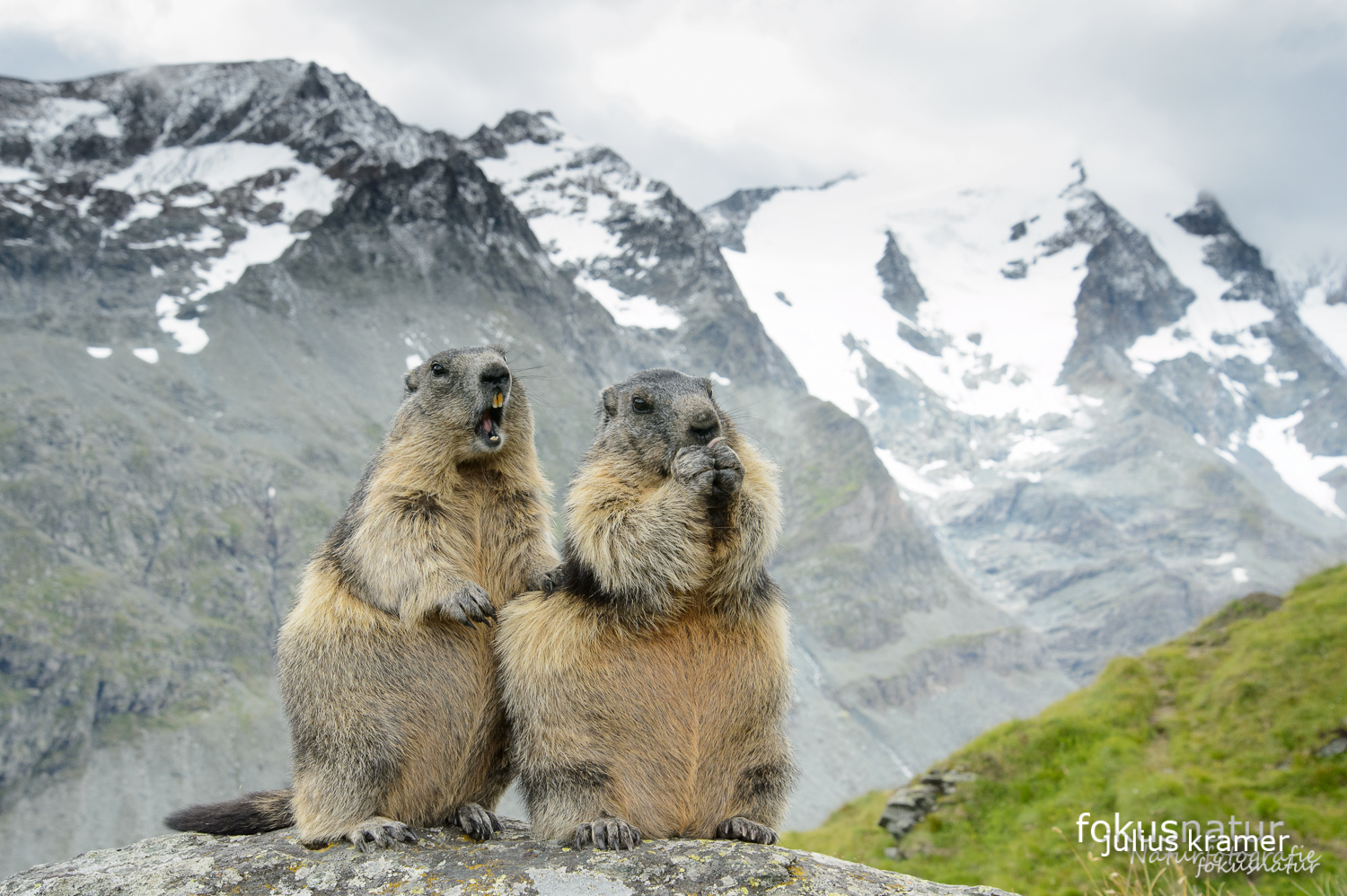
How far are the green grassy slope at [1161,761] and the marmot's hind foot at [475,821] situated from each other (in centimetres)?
1681

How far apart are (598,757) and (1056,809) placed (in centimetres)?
2345

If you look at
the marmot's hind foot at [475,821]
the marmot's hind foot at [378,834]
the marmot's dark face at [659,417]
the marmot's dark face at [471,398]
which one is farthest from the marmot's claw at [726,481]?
the marmot's hind foot at [378,834]

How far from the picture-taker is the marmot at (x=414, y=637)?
670cm

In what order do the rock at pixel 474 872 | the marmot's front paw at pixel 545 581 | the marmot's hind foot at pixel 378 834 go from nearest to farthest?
the rock at pixel 474 872
the marmot's hind foot at pixel 378 834
the marmot's front paw at pixel 545 581

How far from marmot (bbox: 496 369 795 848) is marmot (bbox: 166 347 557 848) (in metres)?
0.47

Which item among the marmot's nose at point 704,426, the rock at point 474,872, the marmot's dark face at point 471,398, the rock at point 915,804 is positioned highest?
the marmot's dark face at point 471,398

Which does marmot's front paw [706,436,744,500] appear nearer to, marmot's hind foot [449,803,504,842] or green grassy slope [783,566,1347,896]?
marmot's hind foot [449,803,504,842]

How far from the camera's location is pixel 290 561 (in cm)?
18100

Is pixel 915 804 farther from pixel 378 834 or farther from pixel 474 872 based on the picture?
pixel 474 872

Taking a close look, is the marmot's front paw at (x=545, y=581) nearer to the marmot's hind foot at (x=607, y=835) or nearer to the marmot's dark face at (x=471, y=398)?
the marmot's dark face at (x=471, y=398)

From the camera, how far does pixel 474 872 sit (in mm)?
5840

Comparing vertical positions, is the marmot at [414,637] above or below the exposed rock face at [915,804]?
above

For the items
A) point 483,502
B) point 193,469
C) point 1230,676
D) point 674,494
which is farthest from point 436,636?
point 193,469

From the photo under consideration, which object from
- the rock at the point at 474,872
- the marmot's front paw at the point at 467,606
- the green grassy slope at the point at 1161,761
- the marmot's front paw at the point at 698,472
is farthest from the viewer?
the green grassy slope at the point at 1161,761
